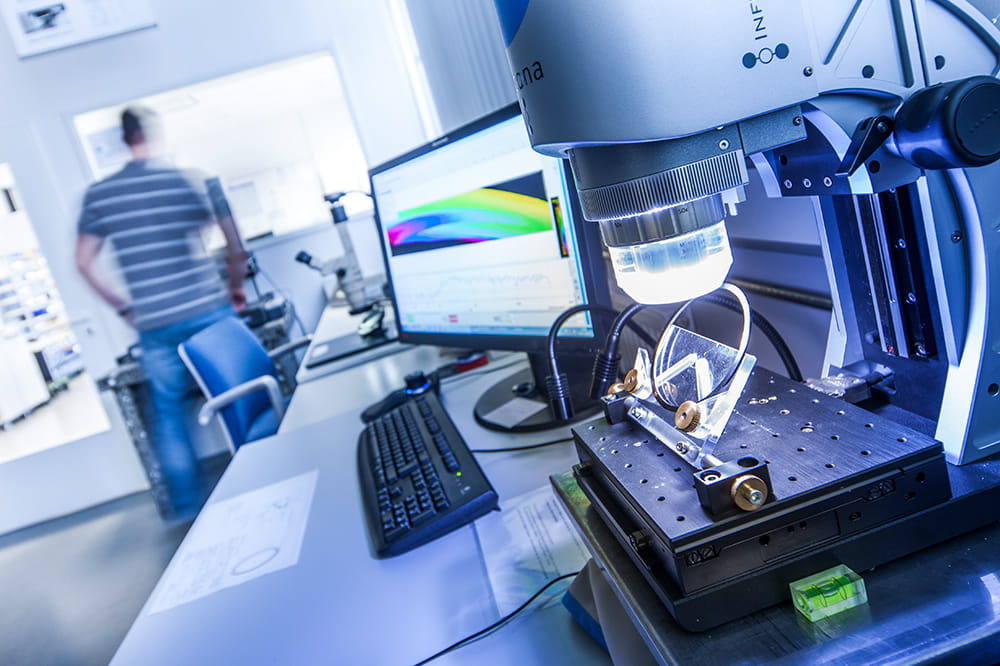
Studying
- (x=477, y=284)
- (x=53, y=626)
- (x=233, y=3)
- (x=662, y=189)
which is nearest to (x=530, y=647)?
(x=662, y=189)

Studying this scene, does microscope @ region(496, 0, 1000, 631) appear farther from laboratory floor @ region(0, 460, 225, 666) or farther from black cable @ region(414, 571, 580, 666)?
laboratory floor @ region(0, 460, 225, 666)

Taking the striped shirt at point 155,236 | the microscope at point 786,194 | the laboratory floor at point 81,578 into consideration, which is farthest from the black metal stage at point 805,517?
the striped shirt at point 155,236

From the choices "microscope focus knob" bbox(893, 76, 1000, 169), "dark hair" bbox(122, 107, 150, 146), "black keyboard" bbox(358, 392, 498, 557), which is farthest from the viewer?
"dark hair" bbox(122, 107, 150, 146)

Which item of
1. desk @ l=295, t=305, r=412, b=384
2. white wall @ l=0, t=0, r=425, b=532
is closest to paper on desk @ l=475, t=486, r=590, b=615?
desk @ l=295, t=305, r=412, b=384

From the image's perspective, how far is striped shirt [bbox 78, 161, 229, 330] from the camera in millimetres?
2738

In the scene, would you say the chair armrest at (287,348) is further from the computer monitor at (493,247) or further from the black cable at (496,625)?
the black cable at (496,625)

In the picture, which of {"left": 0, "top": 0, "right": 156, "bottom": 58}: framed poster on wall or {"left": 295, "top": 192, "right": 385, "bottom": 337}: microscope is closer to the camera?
{"left": 295, "top": 192, "right": 385, "bottom": 337}: microscope

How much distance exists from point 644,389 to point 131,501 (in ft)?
11.9

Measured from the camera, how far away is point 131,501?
3418 millimetres

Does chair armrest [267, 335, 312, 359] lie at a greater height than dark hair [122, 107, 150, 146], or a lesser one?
lesser

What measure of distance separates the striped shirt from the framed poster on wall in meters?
0.88

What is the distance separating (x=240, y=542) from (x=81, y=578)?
2381mm

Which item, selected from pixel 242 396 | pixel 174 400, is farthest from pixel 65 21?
pixel 242 396

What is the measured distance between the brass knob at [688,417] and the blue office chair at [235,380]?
1.65 metres
